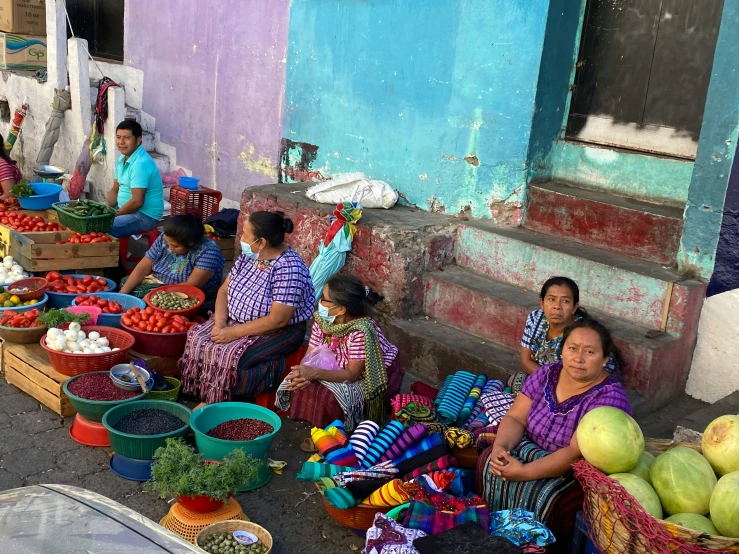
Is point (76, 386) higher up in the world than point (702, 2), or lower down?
lower down

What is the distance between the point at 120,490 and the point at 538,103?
13.1 ft

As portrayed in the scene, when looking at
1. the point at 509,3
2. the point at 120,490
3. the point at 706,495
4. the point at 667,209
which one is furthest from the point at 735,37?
the point at 120,490

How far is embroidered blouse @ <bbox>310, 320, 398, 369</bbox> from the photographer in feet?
16.0

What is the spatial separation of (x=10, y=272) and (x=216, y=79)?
11.3ft

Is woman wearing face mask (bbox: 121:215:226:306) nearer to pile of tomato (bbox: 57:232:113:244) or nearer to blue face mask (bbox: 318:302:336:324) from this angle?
pile of tomato (bbox: 57:232:113:244)

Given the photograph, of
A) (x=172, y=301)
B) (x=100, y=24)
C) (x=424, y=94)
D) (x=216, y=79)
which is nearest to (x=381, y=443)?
(x=172, y=301)

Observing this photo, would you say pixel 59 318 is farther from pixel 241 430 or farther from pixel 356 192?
pixel 356 192

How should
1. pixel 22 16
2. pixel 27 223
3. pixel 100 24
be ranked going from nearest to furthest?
1. pixel 27 223
2. pixel 100 24
3. pixel 22 16

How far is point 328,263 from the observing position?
6465mm

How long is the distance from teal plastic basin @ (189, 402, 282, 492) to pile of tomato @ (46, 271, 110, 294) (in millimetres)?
2193

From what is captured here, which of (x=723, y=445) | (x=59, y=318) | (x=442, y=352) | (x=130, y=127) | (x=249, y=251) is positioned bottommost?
Result: (x=442, y=352)

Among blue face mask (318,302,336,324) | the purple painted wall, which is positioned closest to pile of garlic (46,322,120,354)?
blue face mask (318,302,336,324)

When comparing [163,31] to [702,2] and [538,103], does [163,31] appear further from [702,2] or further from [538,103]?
[702,2]

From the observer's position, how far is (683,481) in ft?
10.3
